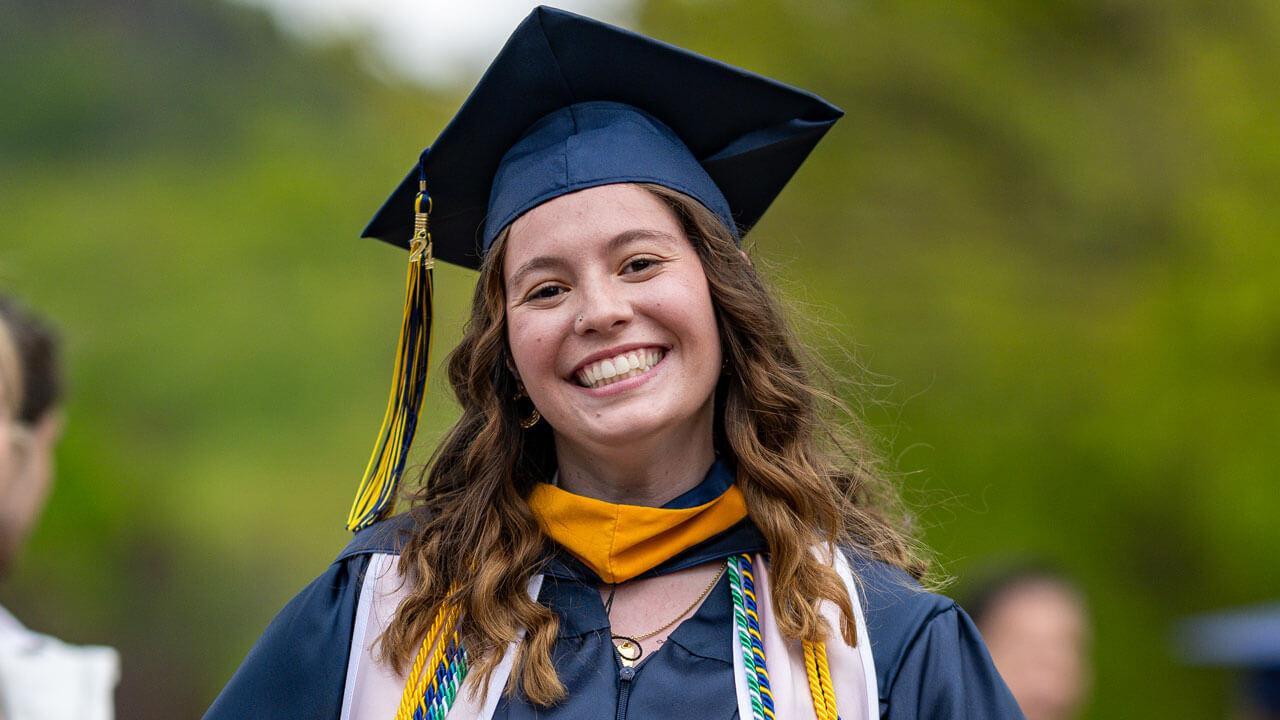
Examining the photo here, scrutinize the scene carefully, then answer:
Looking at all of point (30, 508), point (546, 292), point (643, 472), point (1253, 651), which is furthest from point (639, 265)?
point (1253, 651)

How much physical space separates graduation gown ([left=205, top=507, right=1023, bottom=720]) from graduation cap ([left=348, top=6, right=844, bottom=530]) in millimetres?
284

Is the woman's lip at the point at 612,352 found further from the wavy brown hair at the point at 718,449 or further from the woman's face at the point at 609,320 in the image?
the wavy brown hair at the point at 718,449

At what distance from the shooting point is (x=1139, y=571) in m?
7.23

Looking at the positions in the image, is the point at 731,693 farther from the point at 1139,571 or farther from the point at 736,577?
the point at 1139,571

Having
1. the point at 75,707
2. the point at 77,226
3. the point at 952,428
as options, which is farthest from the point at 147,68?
the point at 75,707

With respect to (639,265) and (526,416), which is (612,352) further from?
(526,416)

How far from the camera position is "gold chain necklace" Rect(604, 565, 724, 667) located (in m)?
2.71

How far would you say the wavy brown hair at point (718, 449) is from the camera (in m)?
2.72

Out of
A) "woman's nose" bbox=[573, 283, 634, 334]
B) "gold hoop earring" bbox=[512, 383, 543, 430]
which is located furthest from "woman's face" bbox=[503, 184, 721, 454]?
"gold hoop earring" bbox=[512, 383, 543, 430]

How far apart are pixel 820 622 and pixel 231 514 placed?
690cm

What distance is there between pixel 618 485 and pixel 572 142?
0.71 metres

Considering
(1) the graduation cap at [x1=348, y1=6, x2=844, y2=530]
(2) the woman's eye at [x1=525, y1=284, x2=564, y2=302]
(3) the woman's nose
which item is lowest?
(3) the woman's nose

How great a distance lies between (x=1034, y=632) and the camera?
458 cm

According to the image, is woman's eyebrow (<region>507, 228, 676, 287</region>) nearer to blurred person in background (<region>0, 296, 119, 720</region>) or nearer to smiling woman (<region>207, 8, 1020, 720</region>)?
smiling woman (<region>207, 8, 1020, 720</region>)
